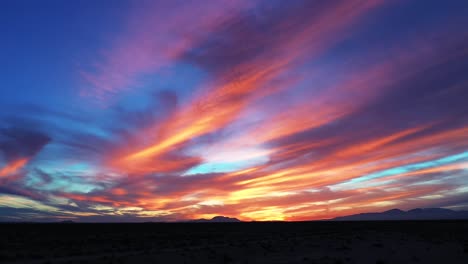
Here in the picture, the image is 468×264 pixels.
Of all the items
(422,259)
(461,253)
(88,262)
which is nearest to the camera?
(88,262)

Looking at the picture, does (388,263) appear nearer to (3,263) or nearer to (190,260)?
(190,260)

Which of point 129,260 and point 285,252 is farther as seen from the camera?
point 285,252

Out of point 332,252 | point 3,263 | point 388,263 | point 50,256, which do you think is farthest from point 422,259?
point 3,263

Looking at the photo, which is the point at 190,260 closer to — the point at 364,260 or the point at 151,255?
the point at 151,255

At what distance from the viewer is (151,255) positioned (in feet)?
97.2

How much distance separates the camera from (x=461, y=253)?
3391cm

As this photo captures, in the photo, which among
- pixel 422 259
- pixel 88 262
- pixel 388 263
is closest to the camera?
pixel 88 262

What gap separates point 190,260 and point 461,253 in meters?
26.7

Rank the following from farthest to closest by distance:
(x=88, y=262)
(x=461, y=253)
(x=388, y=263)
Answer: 1. (x=461, y=253)
2. (x=388, y=263)
3. (x=88, y=262)

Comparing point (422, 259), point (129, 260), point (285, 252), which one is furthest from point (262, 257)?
point (422, 259)

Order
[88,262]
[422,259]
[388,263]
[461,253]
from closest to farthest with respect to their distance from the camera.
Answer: [88,262]
[388,263]
[422,259]
[461,253]

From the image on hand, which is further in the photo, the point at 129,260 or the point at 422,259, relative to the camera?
the point at 422,259

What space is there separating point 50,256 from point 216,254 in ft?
47.6

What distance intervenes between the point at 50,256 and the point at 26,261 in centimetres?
317
